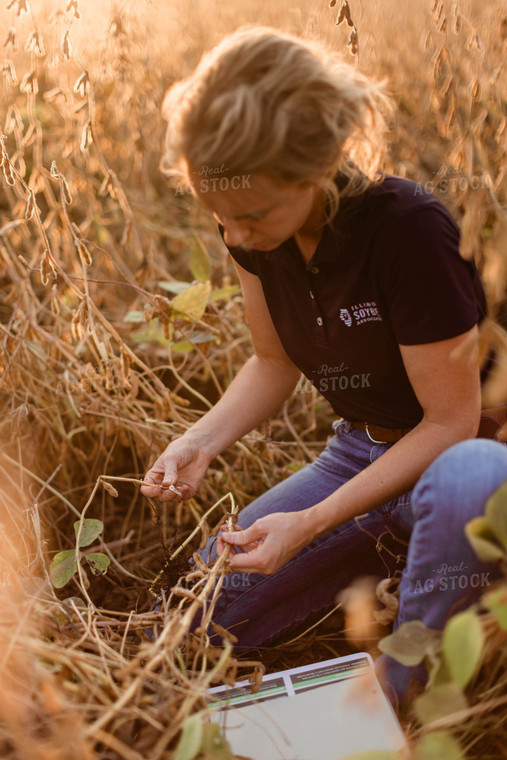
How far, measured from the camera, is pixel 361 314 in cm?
105

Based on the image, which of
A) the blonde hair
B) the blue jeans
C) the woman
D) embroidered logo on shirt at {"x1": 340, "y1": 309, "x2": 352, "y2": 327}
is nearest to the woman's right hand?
the woman

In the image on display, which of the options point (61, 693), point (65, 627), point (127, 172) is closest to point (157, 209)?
point (127, 172)

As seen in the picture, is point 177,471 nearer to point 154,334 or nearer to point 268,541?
point 268,541

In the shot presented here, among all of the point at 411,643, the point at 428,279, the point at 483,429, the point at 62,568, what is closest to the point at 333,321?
the point at 428,279

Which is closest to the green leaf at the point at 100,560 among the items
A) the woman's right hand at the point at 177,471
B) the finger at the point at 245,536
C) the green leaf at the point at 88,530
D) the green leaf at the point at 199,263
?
the green leaf at the point at 88,530

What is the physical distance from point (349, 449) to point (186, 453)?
313mm

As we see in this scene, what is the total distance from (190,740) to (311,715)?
13.3 inches

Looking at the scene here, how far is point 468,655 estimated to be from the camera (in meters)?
0.63

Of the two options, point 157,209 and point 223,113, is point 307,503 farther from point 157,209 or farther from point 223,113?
point 157,209

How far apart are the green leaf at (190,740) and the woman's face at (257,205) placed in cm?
64

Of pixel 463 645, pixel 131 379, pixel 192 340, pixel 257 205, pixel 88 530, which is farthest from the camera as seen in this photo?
pixel 192 340

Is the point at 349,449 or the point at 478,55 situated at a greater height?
the point at 478,55

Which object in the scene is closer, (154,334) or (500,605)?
(500,605)

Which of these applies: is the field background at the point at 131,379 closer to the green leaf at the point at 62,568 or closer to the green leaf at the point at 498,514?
the green leaf at the point at 62,568
